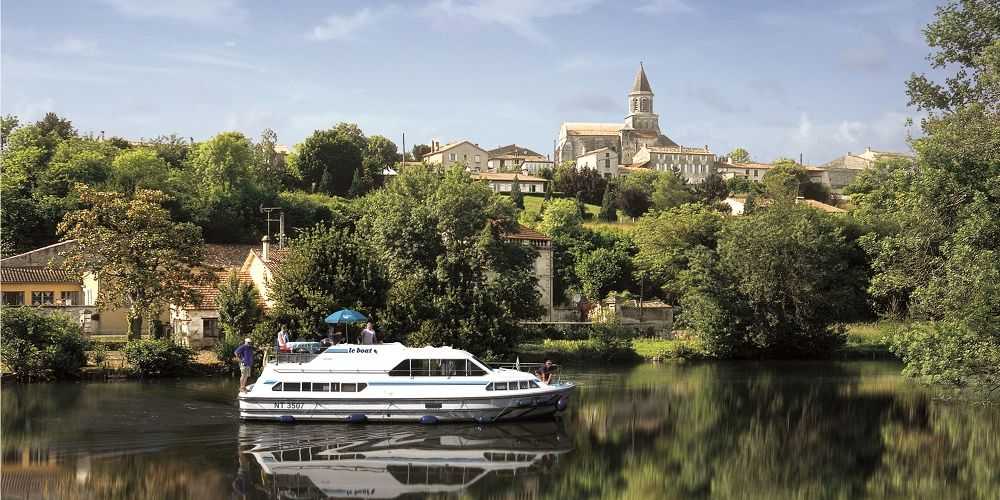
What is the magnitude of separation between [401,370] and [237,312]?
46.3 ft

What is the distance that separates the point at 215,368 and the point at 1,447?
16995mm

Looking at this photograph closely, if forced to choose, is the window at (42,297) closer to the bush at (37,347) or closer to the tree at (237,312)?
the bush at (37,347)

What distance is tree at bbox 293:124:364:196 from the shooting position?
101 meters

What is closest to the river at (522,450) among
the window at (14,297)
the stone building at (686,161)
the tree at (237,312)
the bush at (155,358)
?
the bush at (155,358)

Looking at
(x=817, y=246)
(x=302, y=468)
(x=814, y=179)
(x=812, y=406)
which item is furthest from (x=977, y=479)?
(x=814, y=179)

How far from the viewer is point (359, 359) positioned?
3173 centimetres

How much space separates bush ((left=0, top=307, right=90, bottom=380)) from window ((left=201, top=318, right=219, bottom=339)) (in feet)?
23.8

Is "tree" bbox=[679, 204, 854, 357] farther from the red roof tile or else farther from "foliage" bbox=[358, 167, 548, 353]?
the red roof tile

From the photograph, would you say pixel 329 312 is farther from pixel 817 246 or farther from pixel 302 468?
pixel 817 246

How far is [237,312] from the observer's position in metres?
43.2

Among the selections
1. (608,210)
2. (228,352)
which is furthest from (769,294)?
(608,210)

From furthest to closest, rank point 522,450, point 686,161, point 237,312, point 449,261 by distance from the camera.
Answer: point 686,161, point 449,261, point 237,312, point 522,450

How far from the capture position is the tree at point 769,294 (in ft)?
Result: 182

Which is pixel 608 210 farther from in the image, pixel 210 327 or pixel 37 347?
pixel 37 347
